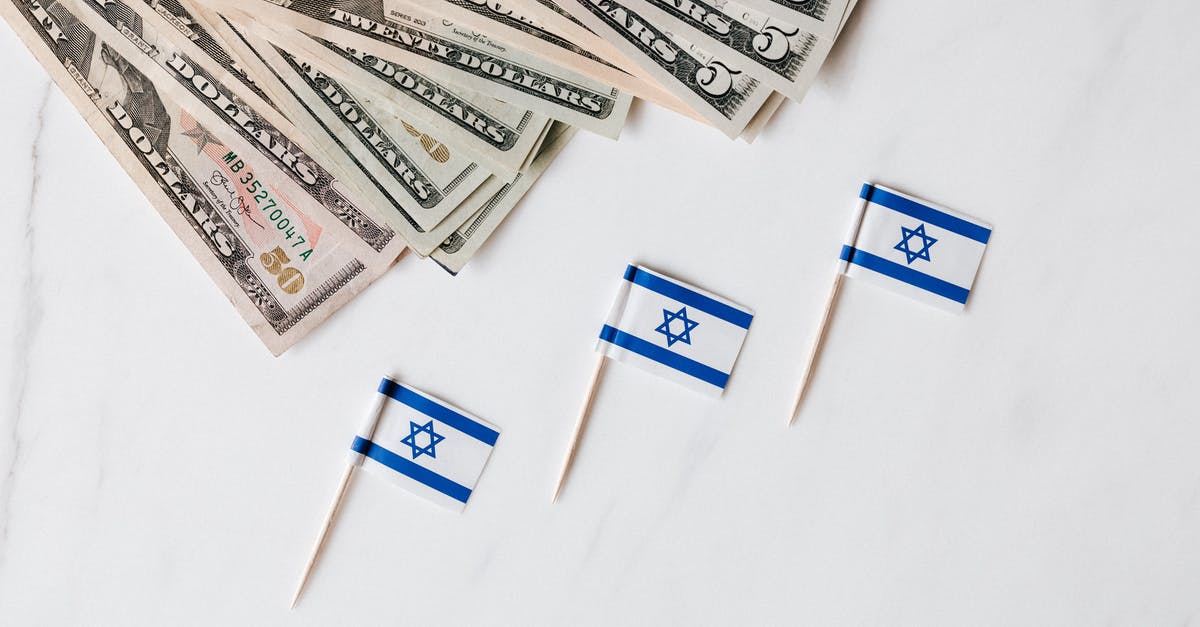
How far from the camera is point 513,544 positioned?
2.09 feet

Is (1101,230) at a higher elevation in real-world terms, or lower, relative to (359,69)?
higher

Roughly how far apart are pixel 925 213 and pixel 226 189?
0.55 metres

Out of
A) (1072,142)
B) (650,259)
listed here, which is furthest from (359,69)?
(1072,142)

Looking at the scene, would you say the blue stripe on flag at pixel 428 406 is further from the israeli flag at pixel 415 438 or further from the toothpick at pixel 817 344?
the toothpick at pixel 817 344

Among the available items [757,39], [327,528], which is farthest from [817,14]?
[327,528]

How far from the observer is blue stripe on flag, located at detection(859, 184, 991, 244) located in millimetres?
597

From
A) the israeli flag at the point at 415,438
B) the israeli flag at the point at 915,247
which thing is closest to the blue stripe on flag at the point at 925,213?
the israeli flag at the point at 915,247

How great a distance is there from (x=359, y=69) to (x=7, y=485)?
45cm

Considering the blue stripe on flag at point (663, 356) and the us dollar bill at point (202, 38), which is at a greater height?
the us dollar bill at point (202, 38)

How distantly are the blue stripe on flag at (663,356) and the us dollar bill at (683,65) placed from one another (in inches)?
6.9

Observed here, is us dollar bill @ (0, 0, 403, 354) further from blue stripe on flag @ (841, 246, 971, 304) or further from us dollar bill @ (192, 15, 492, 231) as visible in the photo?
blue stripe on flag @ (841, 246, 971, 304)

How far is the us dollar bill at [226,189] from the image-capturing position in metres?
0.58

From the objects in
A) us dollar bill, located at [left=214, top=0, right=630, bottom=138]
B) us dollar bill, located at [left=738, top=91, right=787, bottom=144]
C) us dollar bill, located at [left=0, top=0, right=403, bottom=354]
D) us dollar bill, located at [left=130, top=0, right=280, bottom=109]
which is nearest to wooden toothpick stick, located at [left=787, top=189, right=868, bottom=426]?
us dollar bill, located at [left=738, top=91, right=787, bottom=144]

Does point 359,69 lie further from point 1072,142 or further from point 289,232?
point 1072,142
